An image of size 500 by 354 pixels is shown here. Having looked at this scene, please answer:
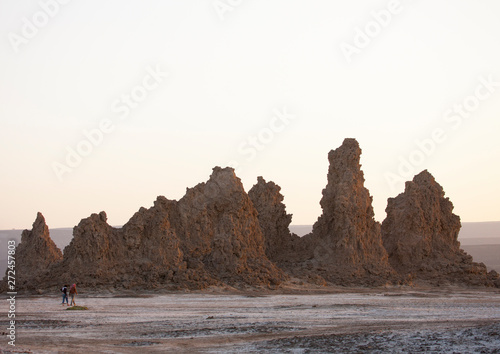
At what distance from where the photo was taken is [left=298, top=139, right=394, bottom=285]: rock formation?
153 ft

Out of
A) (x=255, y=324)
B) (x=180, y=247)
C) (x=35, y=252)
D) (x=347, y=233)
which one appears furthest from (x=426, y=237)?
(x=255, y=324)

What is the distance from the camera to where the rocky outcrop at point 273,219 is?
49844 millimetres

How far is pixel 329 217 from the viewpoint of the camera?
48.9 metres

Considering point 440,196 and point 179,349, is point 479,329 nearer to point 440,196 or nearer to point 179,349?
point 179,349

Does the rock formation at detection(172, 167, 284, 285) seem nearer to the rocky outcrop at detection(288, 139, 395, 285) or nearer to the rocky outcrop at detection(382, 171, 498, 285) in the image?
the rocky outcrop at detection(288, 139, 395, 285)

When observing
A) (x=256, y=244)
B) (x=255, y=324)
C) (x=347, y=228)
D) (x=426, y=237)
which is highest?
(x=347, y=228)

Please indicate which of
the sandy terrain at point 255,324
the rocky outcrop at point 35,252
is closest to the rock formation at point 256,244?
the rocky outcrop at point 35,252

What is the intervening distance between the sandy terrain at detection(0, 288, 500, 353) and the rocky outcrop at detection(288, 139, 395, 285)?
7.43m

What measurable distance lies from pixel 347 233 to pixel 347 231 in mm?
130

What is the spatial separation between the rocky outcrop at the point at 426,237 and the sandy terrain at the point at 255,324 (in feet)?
41.5

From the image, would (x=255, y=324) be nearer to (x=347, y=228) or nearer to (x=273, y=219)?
(x=347, y=228)

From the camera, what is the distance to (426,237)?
52.1 m

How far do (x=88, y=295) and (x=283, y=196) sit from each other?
60.9ft

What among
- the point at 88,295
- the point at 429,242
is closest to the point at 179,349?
the point at 88,295
